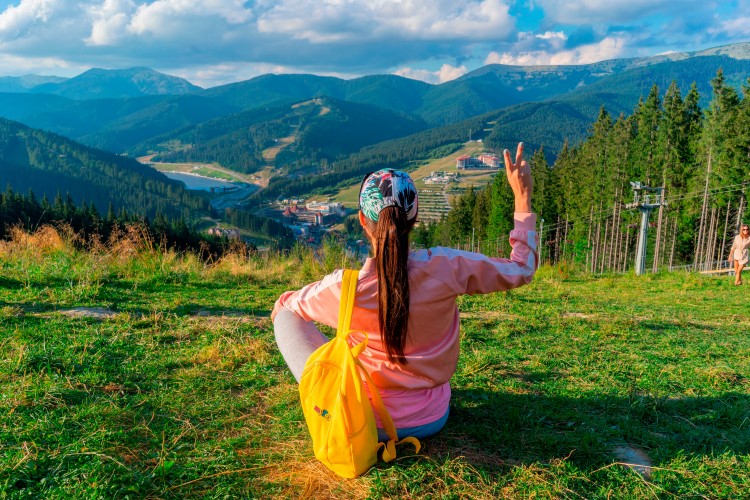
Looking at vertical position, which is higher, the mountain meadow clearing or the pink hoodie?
the pink hoodie

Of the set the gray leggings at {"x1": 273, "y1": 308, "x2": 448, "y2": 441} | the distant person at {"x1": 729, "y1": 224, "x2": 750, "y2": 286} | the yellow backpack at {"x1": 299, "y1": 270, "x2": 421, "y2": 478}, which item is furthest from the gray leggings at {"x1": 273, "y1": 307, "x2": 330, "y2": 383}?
the distant person at {"x1": 729, "y1": 224, "x2": 750, "y2": 286}

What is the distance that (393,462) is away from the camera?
2752 mm

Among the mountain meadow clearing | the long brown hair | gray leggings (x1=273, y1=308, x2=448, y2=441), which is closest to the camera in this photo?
the long brown hair

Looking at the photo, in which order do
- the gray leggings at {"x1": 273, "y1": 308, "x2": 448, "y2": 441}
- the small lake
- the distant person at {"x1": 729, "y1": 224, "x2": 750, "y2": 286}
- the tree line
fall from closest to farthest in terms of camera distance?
the gray leggings at {"x1": 273, "y1": 308, "x2": 448, "y2": 441} < the distant person at {"x1": 729, "y1": 224, "x2": 750, "y2": 286} < the tree line < the small lake

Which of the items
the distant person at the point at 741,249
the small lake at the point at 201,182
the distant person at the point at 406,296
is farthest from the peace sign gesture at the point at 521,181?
the small lake at the point at 201,182

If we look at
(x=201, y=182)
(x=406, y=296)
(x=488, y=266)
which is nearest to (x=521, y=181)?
(x=488, y=266)

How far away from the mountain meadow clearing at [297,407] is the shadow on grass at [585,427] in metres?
0.01

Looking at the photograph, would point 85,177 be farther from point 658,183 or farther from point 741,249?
point 741,249

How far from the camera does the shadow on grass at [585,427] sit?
2908 mm

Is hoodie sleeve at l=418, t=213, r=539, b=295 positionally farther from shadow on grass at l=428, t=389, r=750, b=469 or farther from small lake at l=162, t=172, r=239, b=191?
small lake at l=162, t=172, r=239, b=191

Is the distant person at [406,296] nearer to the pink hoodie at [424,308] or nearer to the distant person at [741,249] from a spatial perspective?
the pink hoodie at [424,308]

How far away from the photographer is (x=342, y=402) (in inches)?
95.3

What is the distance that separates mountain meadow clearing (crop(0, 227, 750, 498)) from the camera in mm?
2631

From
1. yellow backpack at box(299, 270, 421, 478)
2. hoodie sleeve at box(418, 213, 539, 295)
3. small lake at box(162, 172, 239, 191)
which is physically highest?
hoodie sleeve at box(418, 213, 539, 295)
